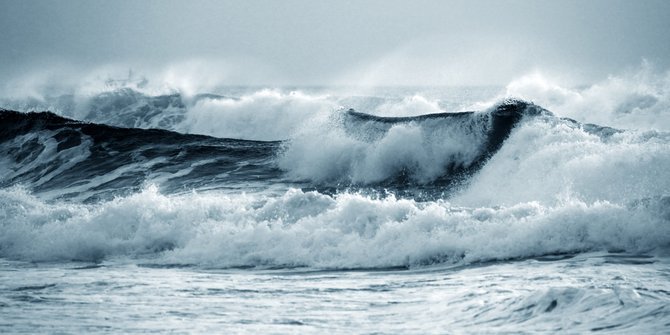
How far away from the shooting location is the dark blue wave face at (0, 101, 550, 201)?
623 inches

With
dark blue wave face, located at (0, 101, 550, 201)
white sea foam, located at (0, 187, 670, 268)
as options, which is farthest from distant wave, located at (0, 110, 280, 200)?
white sea foam, located at (0, 187, 670, 268)

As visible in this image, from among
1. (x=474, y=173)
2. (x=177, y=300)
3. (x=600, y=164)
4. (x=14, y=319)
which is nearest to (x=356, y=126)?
(x=474, y=173)

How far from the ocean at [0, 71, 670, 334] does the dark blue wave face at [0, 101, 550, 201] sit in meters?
0.07

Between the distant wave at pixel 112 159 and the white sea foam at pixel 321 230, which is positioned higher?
the distant wave at pixel 112 159

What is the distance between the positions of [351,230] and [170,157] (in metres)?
10.0

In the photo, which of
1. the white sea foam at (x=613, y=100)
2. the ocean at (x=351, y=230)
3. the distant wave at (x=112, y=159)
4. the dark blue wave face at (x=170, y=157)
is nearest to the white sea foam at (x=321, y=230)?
the ocean at (x=351, y=230)

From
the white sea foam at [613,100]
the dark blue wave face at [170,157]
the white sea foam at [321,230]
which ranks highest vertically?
the white sea foam at [613,100]

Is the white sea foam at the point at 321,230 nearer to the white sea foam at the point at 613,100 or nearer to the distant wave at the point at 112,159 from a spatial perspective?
the distant wave at the point at 112,159

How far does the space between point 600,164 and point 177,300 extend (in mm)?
7688

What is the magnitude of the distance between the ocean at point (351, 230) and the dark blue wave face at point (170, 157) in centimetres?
7

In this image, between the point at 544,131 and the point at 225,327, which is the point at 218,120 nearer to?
the point at 544,131

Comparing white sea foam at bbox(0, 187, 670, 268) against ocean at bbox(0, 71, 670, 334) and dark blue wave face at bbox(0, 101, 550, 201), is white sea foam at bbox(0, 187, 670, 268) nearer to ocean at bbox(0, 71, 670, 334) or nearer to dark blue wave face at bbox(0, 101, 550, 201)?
ocean at bbox(0, 71, 670, 334)

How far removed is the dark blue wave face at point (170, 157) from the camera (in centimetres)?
1582

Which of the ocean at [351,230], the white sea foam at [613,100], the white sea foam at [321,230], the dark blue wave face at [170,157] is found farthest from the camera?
the white sea foam at [613,100]
